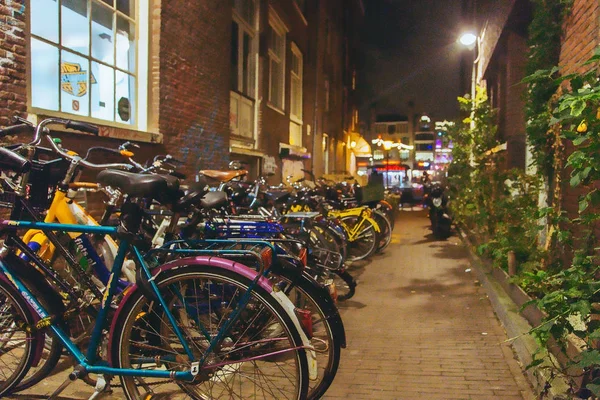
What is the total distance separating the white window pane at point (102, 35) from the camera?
240 inches

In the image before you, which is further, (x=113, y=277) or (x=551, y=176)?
(x=551, y=176)

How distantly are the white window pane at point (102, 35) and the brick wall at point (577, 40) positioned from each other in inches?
202

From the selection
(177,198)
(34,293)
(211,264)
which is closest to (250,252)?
(211,264)

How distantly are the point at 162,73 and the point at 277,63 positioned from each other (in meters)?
7.39

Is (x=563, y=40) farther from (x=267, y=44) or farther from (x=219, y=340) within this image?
(x=267, y=44)

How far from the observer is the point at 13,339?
318cm

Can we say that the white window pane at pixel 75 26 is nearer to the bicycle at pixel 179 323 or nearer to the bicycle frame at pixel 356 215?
the bicycle at pixel 179 323

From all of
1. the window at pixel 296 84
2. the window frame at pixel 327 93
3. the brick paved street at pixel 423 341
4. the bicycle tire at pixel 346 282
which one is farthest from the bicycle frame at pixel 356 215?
the window frame at pixel 327 93

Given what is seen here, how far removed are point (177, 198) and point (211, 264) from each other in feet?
2.21

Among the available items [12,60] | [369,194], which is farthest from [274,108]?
[12,60]

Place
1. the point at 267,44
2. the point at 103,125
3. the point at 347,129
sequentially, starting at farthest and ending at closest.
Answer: the point at 347,129 < the point at 267,44 < the point at 103,125

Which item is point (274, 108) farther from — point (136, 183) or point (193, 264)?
point (193, 264)

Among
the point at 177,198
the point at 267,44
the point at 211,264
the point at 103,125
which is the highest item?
the point at 267,44

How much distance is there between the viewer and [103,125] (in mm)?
5844
